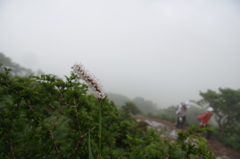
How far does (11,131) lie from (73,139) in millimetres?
767

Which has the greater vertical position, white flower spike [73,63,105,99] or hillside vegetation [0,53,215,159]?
white flower spike [73,63,105,99]

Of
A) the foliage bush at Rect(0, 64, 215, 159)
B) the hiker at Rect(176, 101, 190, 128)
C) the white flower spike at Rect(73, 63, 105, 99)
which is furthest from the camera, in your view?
the hiker at Rect(176, 101, 190, 128)

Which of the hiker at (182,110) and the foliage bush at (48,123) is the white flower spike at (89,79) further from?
the hiker at (182,110)

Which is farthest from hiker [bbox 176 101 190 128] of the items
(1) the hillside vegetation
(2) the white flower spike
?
(2) the white flower spike

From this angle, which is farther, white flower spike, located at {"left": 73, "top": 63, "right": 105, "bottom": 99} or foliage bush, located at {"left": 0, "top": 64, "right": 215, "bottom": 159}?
foliage bush, located at {"left": 0, "top": 64, "right": 215, "bottom": 159}

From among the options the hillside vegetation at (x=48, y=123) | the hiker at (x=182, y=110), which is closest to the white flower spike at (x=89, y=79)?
the hillside vegetation at (x=48, y=123)

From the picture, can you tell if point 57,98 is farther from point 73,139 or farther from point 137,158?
point 137,158

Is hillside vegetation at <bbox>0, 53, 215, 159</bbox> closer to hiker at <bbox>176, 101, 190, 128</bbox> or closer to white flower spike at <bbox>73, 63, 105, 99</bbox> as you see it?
white flower spike at <bbox>73, 63, 105, 99</bbox>

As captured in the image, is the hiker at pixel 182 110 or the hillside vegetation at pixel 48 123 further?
the hiker at pixel 182 110

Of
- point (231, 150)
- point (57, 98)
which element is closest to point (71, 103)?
point (57, 98)

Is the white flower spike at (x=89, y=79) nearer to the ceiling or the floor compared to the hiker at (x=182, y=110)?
nearer to the ceiling

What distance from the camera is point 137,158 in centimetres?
190

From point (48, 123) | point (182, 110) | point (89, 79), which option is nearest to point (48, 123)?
point (48, 123)

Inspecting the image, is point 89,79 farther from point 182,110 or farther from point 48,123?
point 182,110
